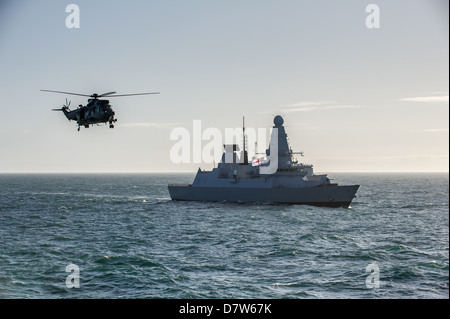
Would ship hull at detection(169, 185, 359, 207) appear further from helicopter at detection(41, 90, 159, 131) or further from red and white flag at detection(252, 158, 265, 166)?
helicopter at detection(41, 90, 159, 131)

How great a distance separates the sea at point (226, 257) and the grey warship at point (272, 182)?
573cm

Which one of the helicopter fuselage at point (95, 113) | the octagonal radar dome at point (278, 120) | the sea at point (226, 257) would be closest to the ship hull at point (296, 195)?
the sea at point (226, 257)

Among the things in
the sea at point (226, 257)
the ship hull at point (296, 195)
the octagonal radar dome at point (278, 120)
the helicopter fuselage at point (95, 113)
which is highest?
the octagonal radar dome at point (278, 120)

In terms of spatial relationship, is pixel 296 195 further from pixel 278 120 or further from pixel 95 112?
pixel 95 112

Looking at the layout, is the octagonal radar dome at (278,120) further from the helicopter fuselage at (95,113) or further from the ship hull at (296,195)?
the helicopter fuselage at (95,113)

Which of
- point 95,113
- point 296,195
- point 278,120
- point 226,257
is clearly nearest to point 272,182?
point 296,195

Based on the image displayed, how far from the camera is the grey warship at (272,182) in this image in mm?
43000

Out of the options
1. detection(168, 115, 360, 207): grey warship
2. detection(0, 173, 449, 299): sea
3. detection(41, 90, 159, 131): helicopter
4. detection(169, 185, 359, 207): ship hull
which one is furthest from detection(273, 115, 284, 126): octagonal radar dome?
detection(41, 90, 159, 131): helicopter

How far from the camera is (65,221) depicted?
116 ft

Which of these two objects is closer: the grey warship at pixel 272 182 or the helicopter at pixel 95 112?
the helicopter at pixel 95 112

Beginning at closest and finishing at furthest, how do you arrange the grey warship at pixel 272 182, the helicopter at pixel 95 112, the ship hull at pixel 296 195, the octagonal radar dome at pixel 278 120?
the helicopter at pixel 95 112 < the ship hull at pixel 296 195 < the grey warship at pixel 272 182 < the octagonal radar dome at pixel 278 120
